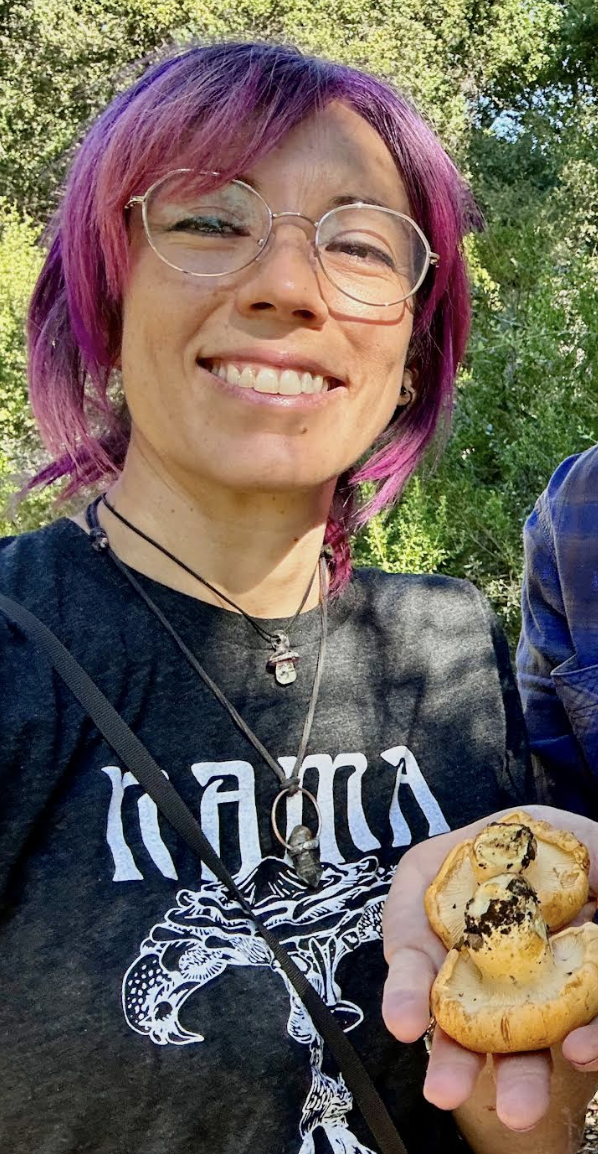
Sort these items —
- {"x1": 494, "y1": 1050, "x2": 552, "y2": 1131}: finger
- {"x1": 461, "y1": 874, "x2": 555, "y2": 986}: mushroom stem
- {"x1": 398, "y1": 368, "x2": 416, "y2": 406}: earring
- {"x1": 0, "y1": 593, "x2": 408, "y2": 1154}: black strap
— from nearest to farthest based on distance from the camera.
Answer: {"x1": 494, "y1": 1050, "x2": 552, "y2": 1131}: finger
{"x1": 461, "y1": 874, "x2": 555, "y2": 986}: mushroom stem
{"x1": 0, "y1": 593, "x2": 408, "y2": 1154}: black strap
{"x1": 398, "y1": 368, "x2": 416, "y2": 406}: earring

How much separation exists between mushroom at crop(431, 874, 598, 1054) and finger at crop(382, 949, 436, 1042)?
0.02 metres

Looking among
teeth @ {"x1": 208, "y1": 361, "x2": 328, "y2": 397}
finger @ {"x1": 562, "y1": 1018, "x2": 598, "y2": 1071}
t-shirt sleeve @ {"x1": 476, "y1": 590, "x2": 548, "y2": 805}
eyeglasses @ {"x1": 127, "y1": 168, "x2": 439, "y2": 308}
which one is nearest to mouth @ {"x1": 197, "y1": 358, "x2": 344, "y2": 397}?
teeth @ {"x1": 208, "y1": 361, "x2": 328, "y2": 397}

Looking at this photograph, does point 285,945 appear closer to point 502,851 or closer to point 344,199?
point 502,851

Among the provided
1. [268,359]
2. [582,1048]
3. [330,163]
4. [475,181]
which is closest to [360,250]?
[330,163]

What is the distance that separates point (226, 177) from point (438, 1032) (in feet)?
3.86

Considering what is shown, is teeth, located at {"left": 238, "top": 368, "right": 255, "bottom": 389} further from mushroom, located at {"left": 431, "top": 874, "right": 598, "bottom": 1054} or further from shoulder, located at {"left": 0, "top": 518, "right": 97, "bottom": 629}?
mushroom, located at {"left": 431, "top": 874, "right": 598, "bottom": 1054}

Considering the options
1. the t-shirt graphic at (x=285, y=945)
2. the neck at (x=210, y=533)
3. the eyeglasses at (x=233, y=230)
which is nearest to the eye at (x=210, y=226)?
the eyeglasses at (x=233, y=230)

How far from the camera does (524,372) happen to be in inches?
298

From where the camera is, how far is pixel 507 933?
1193mm

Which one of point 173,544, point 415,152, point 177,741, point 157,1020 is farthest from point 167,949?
point 415,152

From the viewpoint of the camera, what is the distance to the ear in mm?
1927

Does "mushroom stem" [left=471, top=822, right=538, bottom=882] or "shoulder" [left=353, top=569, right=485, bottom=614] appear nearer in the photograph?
"mushroom stem" [left=471, top=822, right=538, bottom=882]

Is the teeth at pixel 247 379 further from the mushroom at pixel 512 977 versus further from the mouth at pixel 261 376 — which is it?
the mushroom at pixel 512 977

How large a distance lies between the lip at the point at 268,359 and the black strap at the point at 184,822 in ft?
1.52
